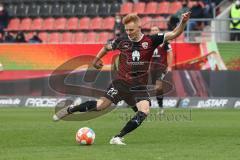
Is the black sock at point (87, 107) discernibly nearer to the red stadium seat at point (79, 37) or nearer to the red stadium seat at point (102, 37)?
the red stadium seat at point (102, 37)

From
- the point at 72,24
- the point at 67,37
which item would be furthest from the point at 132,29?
the point at 72,24

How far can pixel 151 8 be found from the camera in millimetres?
33375

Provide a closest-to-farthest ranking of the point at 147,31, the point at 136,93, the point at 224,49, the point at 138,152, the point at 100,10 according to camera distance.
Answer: the point at 138,152, the point at 136,93, the point at 224,49, the point at 147,31, the point at 100,10

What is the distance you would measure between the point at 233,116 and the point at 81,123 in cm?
494

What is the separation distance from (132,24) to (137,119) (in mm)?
1704

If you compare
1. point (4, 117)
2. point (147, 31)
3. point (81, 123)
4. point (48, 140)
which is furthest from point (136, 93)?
point (147, 31)

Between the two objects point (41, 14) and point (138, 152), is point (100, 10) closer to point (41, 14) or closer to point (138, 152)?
point (41, 14)

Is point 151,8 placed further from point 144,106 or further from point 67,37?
point 144,106

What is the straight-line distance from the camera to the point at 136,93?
13.8 m

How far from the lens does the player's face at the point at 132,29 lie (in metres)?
13.2

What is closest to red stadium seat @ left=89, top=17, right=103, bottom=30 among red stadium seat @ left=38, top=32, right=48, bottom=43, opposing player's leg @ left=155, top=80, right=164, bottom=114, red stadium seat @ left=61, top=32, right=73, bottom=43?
red stadium seat @ left=61, top=32, right=73, bottom=43

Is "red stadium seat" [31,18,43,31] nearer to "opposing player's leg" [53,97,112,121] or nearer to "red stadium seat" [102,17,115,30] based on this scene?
"red stadium seat" [102,17,115,30]

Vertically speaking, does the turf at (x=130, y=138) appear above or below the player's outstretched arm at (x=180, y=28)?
below

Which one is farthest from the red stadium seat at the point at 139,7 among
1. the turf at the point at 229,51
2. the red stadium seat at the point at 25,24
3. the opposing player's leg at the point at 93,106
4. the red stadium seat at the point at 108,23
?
the opposing player's leg at the point at 93,106
